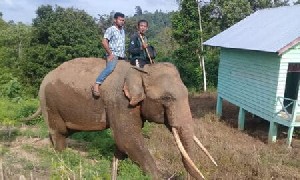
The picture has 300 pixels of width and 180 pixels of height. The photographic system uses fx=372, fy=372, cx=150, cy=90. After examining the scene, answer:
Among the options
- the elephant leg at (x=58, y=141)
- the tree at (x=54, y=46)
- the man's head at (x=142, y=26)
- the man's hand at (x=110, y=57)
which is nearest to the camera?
the man's head at (x=142, y=26)

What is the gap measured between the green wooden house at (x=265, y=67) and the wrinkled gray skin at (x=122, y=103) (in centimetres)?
615

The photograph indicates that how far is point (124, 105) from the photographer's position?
6.08 metres

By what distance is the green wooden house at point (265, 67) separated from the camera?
37.3ft

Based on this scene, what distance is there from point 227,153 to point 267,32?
5.90m

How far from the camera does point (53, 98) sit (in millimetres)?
7082

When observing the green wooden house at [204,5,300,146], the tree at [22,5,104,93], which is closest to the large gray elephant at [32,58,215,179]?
the green wooden house at [204,5,300,146]

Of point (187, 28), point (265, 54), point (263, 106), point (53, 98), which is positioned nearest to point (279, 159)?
point (263, 106)

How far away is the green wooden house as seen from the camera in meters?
11.4

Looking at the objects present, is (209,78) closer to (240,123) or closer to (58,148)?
(240,123)

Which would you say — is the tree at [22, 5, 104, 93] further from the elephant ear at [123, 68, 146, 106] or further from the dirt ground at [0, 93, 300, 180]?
the elephant ear at [123, 68, 146, 106]

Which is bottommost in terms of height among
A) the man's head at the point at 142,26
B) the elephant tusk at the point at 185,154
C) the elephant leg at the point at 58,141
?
the elephant leg at the point at 58,141

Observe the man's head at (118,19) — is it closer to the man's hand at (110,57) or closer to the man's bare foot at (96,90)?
the man's hand at (110,57)

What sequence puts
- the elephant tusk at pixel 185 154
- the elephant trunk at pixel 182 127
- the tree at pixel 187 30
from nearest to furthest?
the elephant tusk at pixel 185 154, the elephant trunk at pixel 182 127, the tree at pixel 187 30

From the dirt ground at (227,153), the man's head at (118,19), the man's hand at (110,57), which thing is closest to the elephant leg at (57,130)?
the dirt ground at (227,153)
